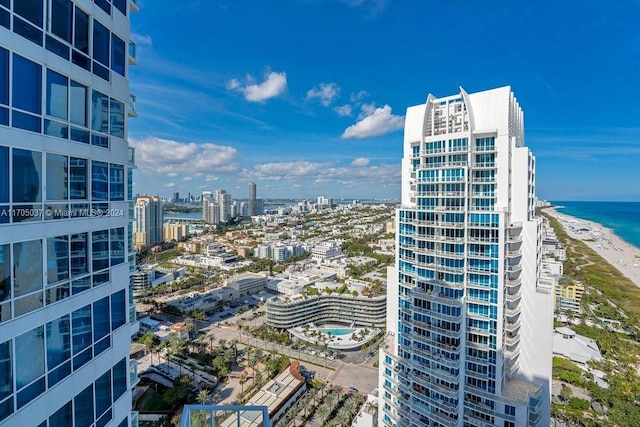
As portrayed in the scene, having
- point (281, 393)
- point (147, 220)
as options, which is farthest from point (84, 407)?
point (147, 220)

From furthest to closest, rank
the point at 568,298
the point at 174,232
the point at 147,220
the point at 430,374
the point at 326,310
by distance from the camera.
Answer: the point at 174,232
the point at 147,220
the point at 568,298
the point at 326,310
the point at 430,374

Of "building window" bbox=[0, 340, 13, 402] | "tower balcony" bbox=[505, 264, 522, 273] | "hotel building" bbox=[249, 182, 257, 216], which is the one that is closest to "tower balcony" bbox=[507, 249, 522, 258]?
"tower balcony" bbox=[505, 264, 522, 273]

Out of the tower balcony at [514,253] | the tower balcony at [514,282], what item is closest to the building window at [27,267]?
the tower balcony at [514,253]

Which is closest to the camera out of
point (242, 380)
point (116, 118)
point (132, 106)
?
point (116, 118)

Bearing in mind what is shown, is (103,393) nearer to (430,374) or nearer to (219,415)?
(219,415)

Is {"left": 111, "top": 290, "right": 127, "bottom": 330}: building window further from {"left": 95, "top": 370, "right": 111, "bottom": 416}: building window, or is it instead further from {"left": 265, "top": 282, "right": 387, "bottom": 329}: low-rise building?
{"left": 265, "top": 282, "right": 387, "bottom": 329}: low-rise building
